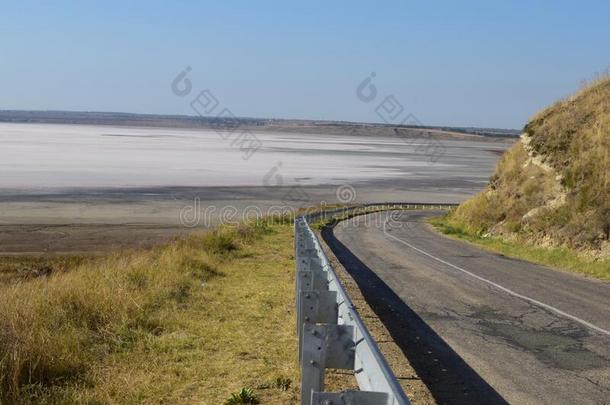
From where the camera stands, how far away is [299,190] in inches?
2243

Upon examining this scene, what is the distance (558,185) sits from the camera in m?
24.6

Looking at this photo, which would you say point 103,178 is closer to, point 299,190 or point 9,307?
point 299,190

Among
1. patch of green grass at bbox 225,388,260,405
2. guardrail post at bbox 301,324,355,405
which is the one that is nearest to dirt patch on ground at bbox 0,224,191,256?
patch of green grass at bbox 225,388,260,405

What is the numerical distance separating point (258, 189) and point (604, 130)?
117 feet

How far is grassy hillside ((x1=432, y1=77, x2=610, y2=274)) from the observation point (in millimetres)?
20594

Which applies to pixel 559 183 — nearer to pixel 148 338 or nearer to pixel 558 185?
pixel 558 185

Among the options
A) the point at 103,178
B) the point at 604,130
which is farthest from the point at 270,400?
the point at 103,178

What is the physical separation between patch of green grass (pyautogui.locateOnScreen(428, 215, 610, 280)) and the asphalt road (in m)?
0.83

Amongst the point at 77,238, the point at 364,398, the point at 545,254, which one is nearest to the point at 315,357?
the point at 364,398

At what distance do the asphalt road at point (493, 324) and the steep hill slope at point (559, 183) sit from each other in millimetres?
3142

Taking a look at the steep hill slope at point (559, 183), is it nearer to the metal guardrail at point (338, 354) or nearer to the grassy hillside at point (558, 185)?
the grassy hillside at point (558, 185)

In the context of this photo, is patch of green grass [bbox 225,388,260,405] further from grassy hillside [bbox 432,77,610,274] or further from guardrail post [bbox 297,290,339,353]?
grassy hillside [bbox 432,77,610,274]

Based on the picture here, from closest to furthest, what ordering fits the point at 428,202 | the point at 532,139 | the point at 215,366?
the point at 215,366 → the point at 532,139 → the point at 428,202

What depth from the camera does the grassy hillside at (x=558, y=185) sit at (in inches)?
811
